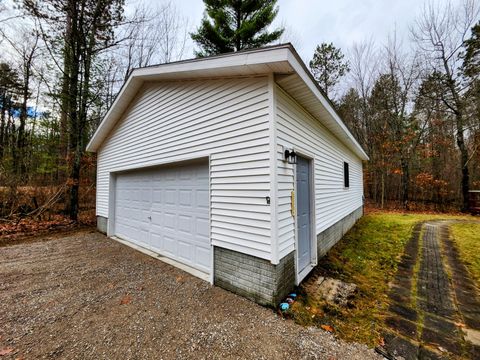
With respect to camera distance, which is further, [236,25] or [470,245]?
[236,25]

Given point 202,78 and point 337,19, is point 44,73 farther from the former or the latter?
point 337,19

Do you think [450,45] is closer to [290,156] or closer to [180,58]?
[180,58]

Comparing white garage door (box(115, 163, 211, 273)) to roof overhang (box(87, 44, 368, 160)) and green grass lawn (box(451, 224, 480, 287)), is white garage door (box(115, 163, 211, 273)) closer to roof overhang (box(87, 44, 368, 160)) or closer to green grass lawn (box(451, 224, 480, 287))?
roof overhang (box(87, 44, 368, 160))

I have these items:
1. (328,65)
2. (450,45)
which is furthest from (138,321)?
(450,45)

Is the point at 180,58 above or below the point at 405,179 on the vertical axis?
above

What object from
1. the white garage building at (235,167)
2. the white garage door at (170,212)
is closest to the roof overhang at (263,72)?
the white garage building at (235,167)

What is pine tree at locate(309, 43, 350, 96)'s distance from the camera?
13891 millimetres

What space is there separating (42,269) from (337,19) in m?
13.9

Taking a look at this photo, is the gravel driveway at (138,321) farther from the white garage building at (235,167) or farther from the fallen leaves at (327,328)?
the white garage building at (235,167)

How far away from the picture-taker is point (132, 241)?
→ 596 centimetres

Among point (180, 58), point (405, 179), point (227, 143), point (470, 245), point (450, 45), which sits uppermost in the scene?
point (450, 45)

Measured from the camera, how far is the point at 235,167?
324cm

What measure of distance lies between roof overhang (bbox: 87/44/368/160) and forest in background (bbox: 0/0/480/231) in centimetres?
573

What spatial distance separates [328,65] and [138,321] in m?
16.9
